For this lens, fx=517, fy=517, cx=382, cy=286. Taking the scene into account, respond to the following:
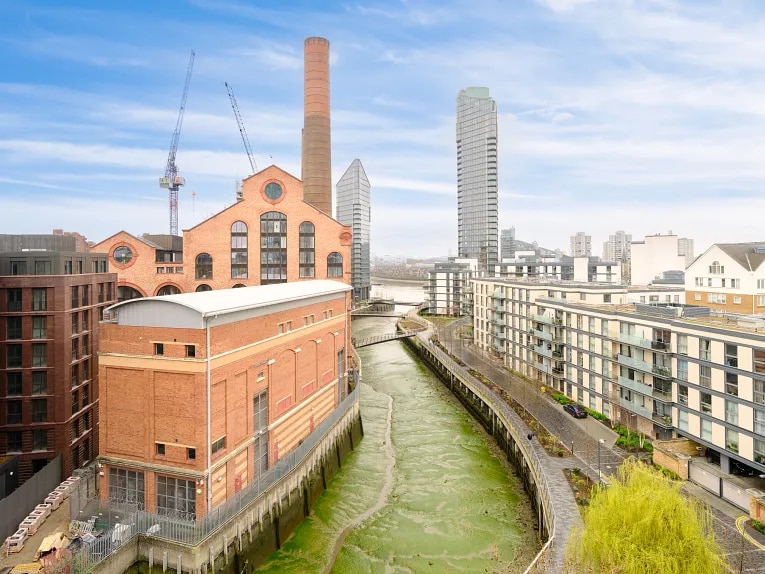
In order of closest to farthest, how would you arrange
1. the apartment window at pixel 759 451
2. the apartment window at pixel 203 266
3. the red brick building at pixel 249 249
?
1. the apartment window at pixel 759 451
2. the red brick building at pixel 249 249
3. the apartment window at pixel 203 266

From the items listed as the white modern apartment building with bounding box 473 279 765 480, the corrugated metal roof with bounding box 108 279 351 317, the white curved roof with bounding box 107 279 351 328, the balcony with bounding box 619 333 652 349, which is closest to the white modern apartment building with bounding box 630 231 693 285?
the white modern apartment building with bounding box 473 279 765 480

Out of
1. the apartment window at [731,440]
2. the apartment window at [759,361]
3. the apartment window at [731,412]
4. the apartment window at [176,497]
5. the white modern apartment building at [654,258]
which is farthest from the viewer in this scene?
the white modern apartment building at [654,258]

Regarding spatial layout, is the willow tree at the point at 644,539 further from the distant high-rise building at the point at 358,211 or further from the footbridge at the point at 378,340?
the distant high-rise building at the point at 358,211

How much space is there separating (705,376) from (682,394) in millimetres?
2408

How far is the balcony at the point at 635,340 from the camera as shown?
3347cm

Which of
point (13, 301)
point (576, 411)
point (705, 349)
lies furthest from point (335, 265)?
point (705, 349)

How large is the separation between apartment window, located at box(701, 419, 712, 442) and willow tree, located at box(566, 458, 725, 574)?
12199 mm

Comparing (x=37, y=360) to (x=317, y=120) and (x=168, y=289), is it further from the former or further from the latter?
(x=317, y=120)

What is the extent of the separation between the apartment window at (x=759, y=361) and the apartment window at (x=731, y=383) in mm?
1259

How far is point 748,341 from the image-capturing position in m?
25.5

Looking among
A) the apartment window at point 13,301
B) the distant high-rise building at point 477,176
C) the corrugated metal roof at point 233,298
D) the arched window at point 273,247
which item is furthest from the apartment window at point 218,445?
the distant high-rise building at point 477,176

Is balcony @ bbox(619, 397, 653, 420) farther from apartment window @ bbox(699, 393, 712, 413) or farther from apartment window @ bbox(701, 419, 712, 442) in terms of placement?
apartment window @ bbox(699, 393, 712, 413)

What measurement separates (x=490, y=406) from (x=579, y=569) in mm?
25504

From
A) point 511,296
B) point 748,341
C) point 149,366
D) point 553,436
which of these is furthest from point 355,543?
point 511,296
